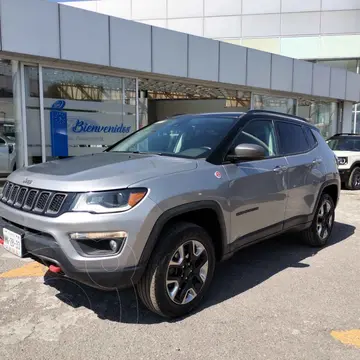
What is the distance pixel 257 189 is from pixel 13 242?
225cm

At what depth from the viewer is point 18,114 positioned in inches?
340

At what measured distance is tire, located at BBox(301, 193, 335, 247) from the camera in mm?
5156

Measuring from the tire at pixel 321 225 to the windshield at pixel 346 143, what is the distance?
6.85 metres

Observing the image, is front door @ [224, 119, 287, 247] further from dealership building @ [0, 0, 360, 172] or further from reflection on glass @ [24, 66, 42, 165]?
reflection on glass @ [24, 66, 42, 165]

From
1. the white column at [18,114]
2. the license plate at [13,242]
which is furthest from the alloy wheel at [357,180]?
the license plate at [13,242]

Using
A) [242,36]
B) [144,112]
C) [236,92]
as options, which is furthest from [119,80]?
[242,36]

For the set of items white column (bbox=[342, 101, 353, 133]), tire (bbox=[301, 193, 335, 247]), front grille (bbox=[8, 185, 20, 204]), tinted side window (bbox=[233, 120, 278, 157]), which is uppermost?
white column (bbox=[342, 101, 353, 133])

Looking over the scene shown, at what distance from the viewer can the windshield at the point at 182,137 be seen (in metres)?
3.78

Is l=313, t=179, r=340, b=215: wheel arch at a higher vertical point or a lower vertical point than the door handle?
lower

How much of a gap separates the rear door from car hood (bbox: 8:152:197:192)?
1601mm

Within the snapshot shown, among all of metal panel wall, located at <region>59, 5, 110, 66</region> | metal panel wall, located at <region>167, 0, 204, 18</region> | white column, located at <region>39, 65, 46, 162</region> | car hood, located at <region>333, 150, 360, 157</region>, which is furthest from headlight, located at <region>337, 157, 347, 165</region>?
metal panel wall, located at <region>167, 0, 204, 18</region>

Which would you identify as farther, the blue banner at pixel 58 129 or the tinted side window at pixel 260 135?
the blue banner at pixel 58 129

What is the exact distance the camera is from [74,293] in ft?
12.2

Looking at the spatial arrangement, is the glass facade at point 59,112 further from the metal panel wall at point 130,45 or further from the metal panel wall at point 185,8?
the metal panel wall at point 185,8
